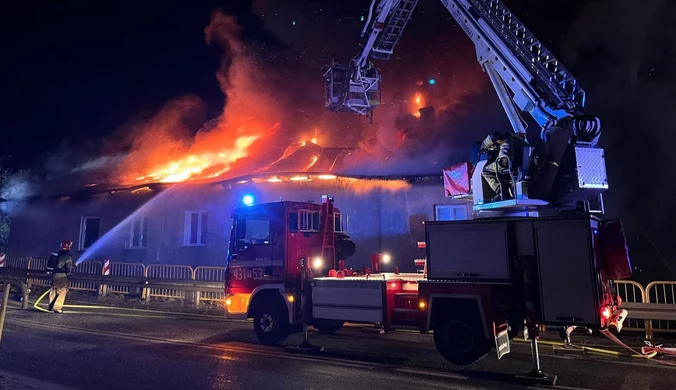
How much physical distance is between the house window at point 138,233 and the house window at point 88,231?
271 centimetres

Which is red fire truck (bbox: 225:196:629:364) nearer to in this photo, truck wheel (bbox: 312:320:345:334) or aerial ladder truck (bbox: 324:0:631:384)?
aerial ladder truck (bbox: 324:0:631:384)

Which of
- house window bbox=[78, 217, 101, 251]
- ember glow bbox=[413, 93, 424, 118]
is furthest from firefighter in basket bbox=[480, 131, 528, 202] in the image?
house window bbox=[78, 217, 101, 251]

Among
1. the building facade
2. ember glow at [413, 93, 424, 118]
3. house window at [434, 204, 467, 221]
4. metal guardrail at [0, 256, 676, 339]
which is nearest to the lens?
metal guardrail at [0, 256, 676, 339]

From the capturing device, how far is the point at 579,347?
7473 mm

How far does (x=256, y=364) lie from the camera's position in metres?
6.64

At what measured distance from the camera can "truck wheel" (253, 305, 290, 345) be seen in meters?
8.00

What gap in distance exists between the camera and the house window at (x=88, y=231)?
2114 cm

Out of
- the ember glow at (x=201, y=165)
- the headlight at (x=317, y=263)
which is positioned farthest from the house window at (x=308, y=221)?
the ember glow at (x=201, y=165)

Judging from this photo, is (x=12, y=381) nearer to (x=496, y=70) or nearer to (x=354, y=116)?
(x=496, y=70)

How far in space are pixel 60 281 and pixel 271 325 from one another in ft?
27.2

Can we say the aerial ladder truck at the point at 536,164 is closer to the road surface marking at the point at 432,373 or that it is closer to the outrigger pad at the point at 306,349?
the road surface marking at the point at 432,373

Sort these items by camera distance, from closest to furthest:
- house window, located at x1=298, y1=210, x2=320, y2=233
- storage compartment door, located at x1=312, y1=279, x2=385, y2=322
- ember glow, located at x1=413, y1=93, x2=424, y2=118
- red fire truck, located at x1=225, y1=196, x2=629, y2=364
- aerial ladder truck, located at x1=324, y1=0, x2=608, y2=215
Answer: red fire truck, located at x1=225, y1=196, x2=629, y2=364, storage compartment door, located at x1=312, y1=279, x2=385, y2=322, aerial ladder truck, located at x1=324, y1=0, x2=608, y2=215, house window, located at x1=298, y1=210, x2=320, y2=233, ember glow, located at x1=413, y1=93, x2=424, y2=118

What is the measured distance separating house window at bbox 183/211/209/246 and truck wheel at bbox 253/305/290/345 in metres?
10.4

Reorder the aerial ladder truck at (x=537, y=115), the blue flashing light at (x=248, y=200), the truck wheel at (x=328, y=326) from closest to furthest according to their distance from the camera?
1. the aerial ladder truck at (x=537, y=115)
2. the blue flashing light at (x=248, y=200)
3. the truck wheel at (x=328, y=326)
